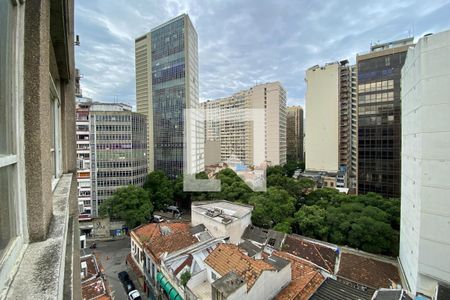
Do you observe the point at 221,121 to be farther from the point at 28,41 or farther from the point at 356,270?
the point at 28,41

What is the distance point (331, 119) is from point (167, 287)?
23.2m

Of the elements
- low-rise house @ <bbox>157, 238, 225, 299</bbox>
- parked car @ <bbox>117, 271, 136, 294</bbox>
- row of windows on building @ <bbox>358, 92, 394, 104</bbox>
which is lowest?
parked car @ <bbox>117, 271, 136, 294</bbox>

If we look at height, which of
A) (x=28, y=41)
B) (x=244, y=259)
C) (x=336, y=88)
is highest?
(x=336, y=88)

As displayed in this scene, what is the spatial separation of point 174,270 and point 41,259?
295 inches

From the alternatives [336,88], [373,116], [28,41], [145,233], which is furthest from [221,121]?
[28,41]

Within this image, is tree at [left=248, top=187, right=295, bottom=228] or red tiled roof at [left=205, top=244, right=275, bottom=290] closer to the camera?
red tiled roof at [left=205, top=244, right=275, bottom=290]

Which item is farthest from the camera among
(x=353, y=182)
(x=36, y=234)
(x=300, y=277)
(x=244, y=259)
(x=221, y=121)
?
(x=221, y=121)

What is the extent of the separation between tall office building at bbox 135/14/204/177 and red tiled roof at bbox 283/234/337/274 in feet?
Result: 40.8

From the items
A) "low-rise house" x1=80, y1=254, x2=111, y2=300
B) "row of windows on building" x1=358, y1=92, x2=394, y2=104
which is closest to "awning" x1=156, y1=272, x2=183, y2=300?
"low-rise house" x1=80, y1=254, x2=111, y2=300

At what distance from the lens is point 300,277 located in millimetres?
7215

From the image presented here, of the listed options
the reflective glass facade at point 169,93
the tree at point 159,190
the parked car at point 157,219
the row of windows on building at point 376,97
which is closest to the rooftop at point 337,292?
the parked car at point 157,219

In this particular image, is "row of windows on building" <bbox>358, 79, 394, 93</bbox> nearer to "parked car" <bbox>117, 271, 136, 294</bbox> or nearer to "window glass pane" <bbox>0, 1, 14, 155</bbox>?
"parked car" <bbox>117, 271, 136, 294</bbox>

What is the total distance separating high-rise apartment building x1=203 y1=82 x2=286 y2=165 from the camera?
28.6 metres

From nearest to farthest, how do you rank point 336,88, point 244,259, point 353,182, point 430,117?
1. point 430,117
2. point 244,259
3. point 336,88
4. point 353,182
